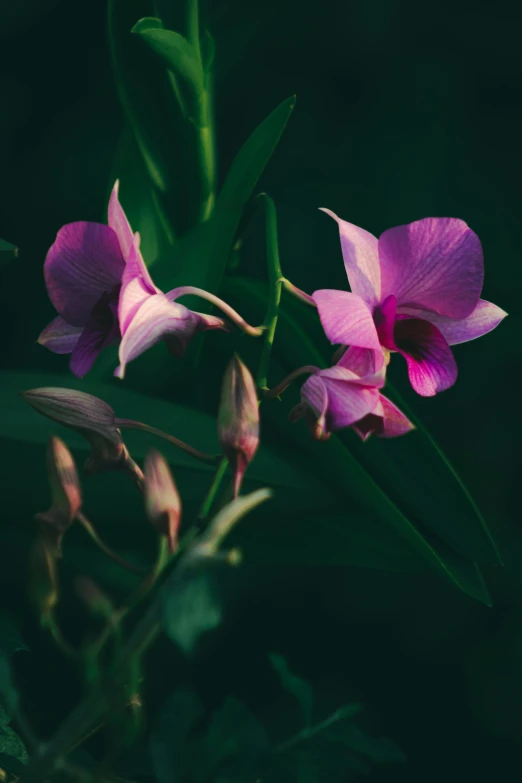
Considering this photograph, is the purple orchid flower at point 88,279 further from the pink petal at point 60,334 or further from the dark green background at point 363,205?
the dark green background at point 363,205

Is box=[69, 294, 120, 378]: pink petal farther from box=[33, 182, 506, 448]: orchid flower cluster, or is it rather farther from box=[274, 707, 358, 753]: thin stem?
box=[274, 707, 358, 753]: thin stem

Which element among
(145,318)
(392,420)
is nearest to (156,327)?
(145,318)

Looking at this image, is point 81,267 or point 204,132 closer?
point 81,267

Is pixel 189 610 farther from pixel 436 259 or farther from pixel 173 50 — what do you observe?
pixel 173 50

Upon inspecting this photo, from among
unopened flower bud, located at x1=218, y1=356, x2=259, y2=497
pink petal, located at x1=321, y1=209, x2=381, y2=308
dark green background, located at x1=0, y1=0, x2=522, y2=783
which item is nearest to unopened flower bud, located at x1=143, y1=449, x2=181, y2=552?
unopened flower bud, located at x1=218, y1=356, x2=259, y2=497

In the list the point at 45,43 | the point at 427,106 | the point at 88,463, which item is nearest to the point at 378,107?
the point at 427,106

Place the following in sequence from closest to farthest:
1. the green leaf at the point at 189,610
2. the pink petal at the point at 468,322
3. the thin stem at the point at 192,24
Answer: the green leaf at the point at 189,610 < the pink petal at the point at 468,322 < the thin stem at the point at 192,24

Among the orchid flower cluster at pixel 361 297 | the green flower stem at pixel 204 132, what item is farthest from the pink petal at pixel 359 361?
the green flower stem at pixel 204 132
